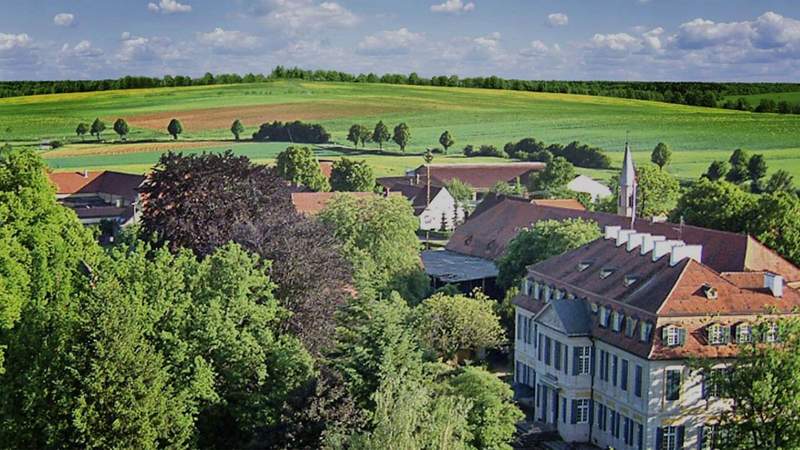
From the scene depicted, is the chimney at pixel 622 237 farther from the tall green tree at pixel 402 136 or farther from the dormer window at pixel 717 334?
A: the tall green tree at pixel 402 136

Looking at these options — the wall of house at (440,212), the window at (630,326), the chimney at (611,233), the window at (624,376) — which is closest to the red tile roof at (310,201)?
the wall of house at (440,212)

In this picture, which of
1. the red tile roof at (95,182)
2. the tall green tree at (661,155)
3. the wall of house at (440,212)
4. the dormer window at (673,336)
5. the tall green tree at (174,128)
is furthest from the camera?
the tall green tree at (174,128)

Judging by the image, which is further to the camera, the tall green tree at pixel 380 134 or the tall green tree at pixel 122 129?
the tall green tree at pixel 380 134

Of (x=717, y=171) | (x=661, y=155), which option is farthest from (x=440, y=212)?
(x=717, y=171)

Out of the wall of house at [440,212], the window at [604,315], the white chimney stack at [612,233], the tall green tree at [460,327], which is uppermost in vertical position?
the white chimney stack at [612,233]

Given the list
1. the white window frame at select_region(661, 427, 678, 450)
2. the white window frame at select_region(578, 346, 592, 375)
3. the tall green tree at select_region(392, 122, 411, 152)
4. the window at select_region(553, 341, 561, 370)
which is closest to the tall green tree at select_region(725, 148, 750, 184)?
the tall green tree at select_region(392, 122, 411, 152)
